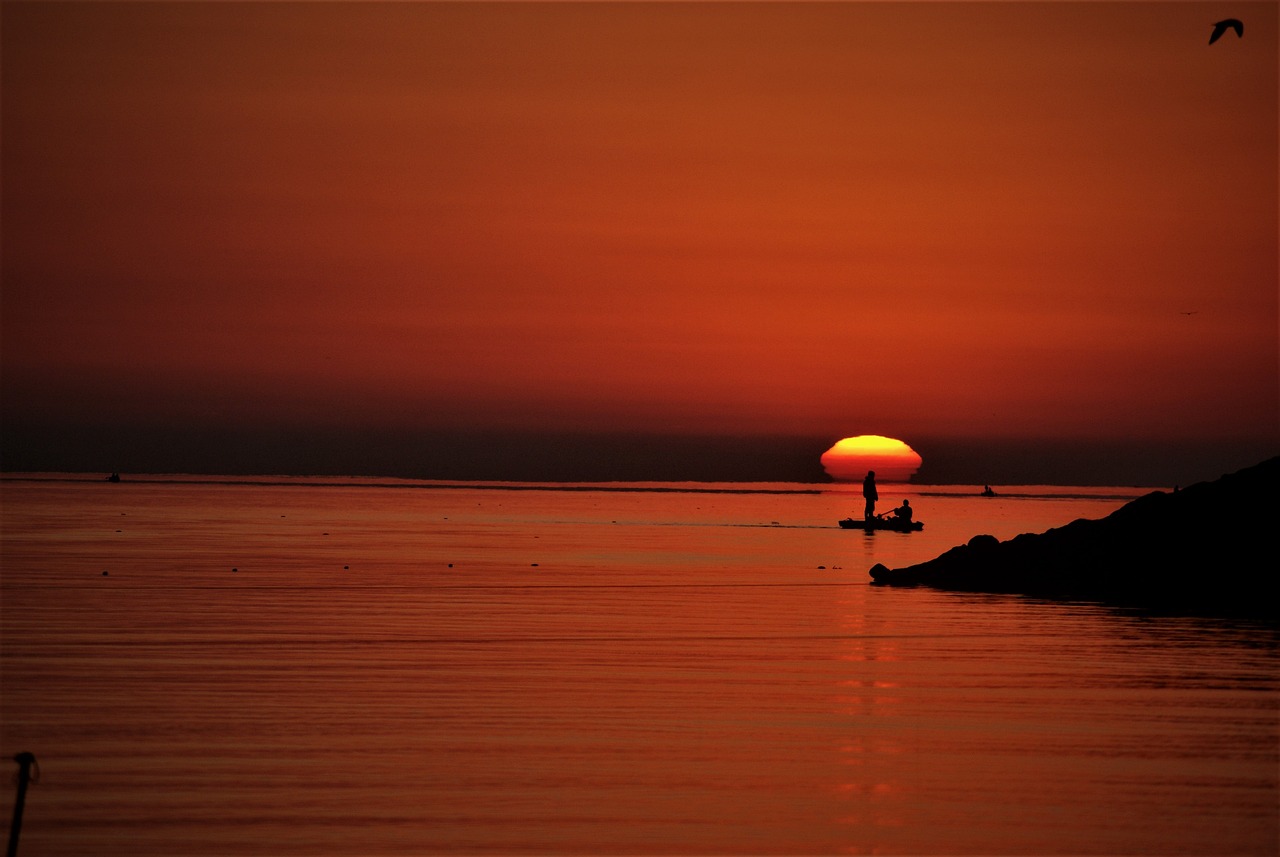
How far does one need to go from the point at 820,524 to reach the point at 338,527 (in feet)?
99.5

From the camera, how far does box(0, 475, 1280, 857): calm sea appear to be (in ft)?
40.9

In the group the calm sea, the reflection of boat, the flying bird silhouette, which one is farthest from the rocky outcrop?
the reflection of boat

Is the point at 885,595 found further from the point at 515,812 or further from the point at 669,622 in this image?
the point at 515,812

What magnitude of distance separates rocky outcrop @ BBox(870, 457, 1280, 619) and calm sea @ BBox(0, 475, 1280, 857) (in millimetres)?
2461

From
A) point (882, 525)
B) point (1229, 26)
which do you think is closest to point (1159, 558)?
point (1229, 26)

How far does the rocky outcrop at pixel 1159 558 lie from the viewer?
33.2m

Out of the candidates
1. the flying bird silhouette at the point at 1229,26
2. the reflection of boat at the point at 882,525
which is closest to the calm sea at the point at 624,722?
the flying bird silhouette at the point at 1229,26

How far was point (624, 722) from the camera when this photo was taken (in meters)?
16.9

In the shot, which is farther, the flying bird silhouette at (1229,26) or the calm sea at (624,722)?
the flying bird silhouette at (1229,26)

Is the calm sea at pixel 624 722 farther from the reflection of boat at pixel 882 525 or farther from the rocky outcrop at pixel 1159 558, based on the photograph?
the reflection of boat at pixel 882 525

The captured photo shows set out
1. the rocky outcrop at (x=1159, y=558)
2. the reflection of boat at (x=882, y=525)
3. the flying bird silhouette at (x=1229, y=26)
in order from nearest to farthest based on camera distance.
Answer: the flying bird silhouette at (x=1229, y=26)
the rocky outcrop at (x=1159, y=558)
the reflection of boat at (x=882, y=525)

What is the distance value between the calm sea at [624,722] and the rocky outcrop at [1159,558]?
2461mm

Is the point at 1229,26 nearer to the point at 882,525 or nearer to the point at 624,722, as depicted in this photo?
the point at 624,722

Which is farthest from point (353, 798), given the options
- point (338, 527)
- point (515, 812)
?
point (338, 527)
